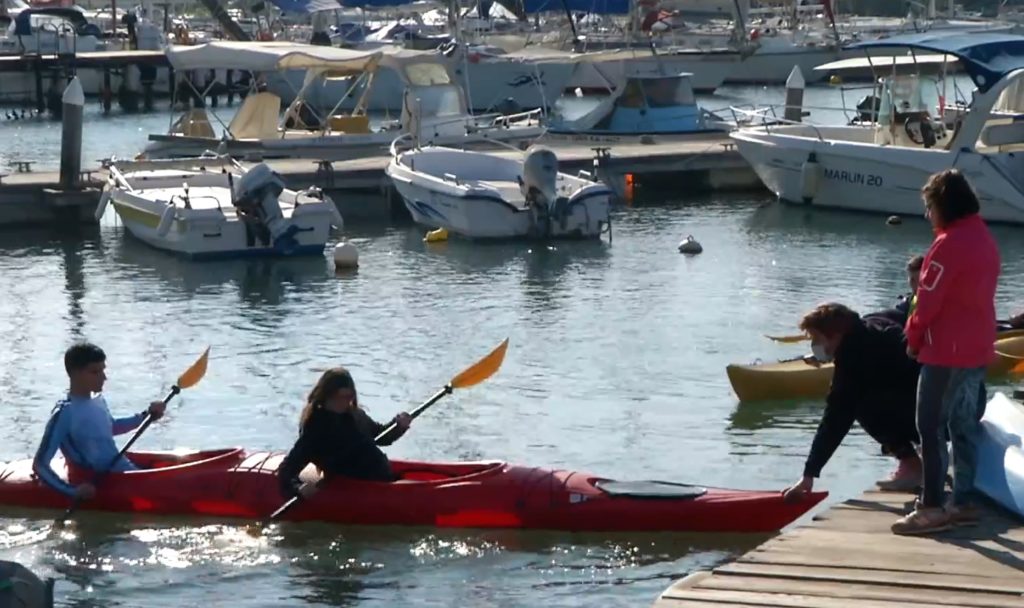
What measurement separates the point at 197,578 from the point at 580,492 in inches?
87.6

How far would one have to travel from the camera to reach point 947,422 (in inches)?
321

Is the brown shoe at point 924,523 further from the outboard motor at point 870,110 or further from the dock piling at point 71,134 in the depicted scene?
the outboard motor at point 870,110

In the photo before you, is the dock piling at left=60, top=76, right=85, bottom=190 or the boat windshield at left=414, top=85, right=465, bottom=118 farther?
the boat windshield at left=414, top=85, right=465, bottom=118

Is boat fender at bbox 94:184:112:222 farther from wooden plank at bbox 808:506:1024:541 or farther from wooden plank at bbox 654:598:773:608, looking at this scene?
wooden plank at bbox 654:598:773:608

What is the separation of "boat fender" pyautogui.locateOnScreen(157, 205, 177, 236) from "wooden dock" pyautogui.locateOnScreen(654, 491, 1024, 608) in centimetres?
1637

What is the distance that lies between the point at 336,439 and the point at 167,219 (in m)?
13.4

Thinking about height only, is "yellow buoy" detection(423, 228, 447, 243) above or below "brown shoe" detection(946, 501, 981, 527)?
below

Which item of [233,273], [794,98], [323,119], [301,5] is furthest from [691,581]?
[301,5]

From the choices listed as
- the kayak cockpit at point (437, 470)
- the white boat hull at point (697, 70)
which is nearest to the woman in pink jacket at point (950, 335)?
the kayak cockpit at point (437, 470)

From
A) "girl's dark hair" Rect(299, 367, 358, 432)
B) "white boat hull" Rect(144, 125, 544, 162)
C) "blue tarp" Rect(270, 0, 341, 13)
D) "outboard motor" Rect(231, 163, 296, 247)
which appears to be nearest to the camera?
"girl's dark hair" Rect(299, 367, 358, 432)

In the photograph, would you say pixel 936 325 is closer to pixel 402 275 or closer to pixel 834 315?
pixel 834 315

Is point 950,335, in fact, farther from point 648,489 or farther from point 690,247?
point 690,247

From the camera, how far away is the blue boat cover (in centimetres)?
825

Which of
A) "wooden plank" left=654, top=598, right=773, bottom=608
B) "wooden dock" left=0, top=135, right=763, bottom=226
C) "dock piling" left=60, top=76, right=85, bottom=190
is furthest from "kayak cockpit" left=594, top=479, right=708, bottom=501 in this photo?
"wooden dock" left=0, top=135, right=763, bottom=226
